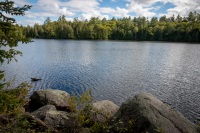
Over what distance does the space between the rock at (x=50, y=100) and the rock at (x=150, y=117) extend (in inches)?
336

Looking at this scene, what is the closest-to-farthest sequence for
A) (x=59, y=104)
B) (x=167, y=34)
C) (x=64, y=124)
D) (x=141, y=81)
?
(x=64, y=124) → (x=59, y=104) → (x=141, y=81) → (x=167, y=34)

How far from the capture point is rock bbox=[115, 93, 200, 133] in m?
9.76

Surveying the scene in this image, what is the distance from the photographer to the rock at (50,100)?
1841cm

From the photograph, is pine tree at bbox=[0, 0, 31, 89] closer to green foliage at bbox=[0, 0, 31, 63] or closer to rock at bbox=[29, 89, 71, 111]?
A: green foliage at bbox=[0, 0, 31, 63]

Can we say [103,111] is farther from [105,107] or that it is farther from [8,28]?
[8,28]

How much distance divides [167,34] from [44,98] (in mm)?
144980

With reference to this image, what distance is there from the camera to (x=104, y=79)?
3403 cm

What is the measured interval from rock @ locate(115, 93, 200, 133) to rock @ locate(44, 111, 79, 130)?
2.77m

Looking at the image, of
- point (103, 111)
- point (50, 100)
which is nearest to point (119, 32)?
point (50, 100)

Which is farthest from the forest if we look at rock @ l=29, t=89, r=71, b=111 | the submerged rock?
the submerged rock

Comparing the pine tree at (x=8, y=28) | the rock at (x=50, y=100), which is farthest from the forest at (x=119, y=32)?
the pine tree at (x=8, y=28)

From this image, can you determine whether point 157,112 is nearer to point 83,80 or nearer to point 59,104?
point 59,104

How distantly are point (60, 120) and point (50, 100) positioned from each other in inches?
274

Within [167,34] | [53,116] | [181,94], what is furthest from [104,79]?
[167,34]
